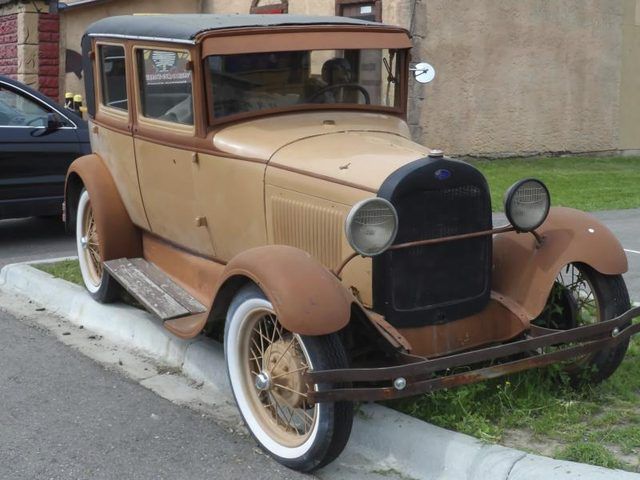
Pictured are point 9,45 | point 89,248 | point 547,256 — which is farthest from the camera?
point 9,45

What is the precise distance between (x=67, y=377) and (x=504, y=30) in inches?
432

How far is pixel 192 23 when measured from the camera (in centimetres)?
489

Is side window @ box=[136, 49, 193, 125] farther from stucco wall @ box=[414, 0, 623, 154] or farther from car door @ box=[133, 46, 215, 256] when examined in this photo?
stucco wall @ box=[414, 0, 623, 154]

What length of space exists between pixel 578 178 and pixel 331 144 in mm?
9101

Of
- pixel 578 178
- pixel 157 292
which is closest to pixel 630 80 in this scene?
pixel 578 178

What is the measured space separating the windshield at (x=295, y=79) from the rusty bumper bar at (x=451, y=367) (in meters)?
1.75

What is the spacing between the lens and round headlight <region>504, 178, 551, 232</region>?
4.01m

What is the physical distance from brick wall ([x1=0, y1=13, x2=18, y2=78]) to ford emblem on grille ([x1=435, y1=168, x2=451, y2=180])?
13083mm

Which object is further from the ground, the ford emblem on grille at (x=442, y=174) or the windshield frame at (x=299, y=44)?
the windshield frame at (x=299, y=44)

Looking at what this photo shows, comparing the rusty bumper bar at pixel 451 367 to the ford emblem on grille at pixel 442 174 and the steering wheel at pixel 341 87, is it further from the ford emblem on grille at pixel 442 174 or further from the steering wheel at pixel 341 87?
the steering wheel at pixel 341 87

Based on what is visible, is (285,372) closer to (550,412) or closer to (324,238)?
(324,238)

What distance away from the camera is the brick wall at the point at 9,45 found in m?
15.3

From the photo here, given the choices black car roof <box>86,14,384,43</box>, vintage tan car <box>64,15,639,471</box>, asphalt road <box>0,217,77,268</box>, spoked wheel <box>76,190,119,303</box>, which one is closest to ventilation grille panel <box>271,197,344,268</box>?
vintage tan car <box>64,15,639,471</box>

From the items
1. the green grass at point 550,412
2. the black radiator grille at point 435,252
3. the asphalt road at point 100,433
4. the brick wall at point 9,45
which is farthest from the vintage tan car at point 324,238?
the brick wall at point 9,45
